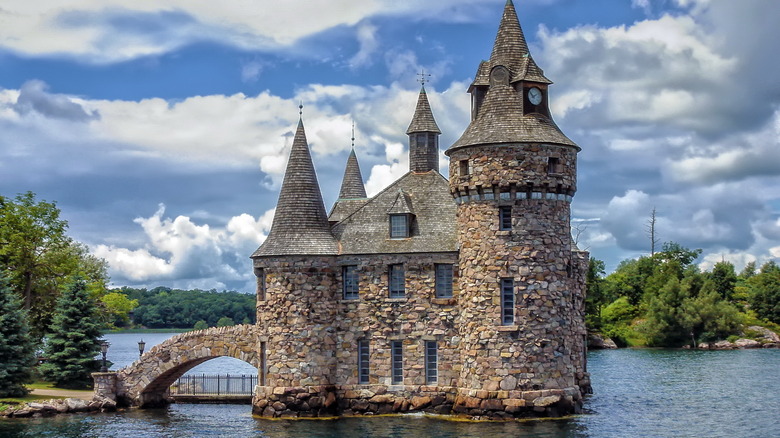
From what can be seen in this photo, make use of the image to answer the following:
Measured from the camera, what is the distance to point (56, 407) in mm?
41188

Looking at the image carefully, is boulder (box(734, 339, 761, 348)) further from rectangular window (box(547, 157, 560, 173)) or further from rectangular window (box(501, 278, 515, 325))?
rectangular window (box(501, 278, 515, 325))

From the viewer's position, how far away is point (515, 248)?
3641 cm

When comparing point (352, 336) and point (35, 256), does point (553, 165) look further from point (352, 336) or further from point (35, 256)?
point (35, 256)

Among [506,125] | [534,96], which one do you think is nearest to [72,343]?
[506,125]

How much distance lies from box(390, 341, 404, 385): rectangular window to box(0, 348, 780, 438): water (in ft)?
5.78

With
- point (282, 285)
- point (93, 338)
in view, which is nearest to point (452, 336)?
point (282, 285)

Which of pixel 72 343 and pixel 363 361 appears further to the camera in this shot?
pixel 72 343

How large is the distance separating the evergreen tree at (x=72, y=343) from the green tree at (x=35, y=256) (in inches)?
335

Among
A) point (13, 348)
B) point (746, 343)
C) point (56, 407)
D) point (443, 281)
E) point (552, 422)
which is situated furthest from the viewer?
point (746, 343)

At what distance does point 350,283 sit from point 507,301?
7.13 m

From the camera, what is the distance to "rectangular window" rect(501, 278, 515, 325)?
36.4 metres

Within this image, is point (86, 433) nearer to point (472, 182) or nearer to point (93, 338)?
point (93, 338)

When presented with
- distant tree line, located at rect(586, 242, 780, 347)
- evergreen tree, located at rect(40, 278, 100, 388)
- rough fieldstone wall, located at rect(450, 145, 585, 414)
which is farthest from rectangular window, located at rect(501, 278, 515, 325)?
distant tree line, located at rect(586, 242, 780, 347)

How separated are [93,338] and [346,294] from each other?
648 inches
